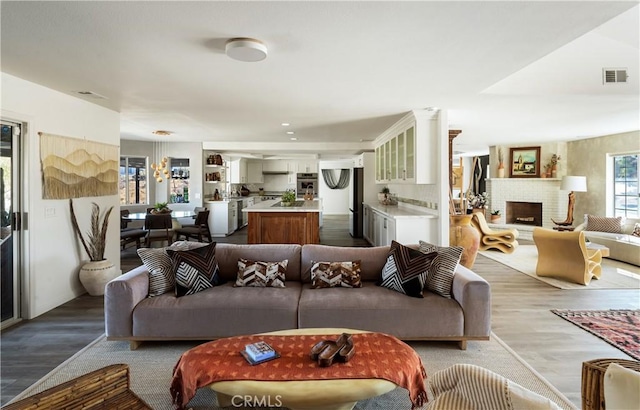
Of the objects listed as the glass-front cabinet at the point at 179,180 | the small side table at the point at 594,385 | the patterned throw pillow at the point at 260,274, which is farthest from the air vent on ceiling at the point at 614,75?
the glass-front cabinet at the point at 179,180

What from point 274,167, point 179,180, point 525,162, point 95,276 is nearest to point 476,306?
point 95,276

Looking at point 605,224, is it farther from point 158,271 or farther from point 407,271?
point 158,271

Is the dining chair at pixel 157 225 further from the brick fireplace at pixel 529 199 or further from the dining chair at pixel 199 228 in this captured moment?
the brick fireplace at pixel 529 199

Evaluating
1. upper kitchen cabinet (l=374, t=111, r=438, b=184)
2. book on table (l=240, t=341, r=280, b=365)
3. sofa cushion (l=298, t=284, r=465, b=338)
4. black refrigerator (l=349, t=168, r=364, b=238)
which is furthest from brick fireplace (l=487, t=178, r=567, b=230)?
book on table (l=240, t=341, r=280, b=365)

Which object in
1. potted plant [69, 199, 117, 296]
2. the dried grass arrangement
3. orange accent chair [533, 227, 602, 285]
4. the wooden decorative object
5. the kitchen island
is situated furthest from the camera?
the kitchen island

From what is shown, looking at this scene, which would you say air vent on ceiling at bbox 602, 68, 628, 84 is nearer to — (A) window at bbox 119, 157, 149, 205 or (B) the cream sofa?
(B) the cream sofa

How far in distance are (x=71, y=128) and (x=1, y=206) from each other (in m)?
1.18

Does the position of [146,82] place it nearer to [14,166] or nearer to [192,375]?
[14,166]

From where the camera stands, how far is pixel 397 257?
3080 mm

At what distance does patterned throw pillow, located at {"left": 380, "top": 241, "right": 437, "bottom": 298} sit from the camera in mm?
2902

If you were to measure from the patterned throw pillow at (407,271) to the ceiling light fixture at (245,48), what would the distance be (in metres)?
2.02

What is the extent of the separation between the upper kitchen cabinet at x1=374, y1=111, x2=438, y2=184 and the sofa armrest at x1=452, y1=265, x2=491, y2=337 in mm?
2293

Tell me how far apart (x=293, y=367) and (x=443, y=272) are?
1.71m

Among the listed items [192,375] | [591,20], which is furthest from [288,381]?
[591,20]
